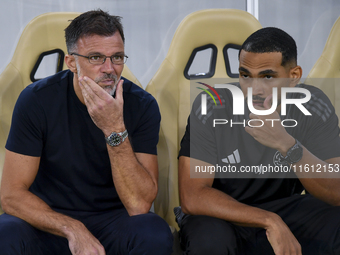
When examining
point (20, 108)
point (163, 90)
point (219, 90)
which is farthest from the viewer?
point (163, 90)

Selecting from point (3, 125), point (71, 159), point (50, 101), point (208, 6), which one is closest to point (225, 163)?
point (71, 159)

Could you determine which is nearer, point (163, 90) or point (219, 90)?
point (219, 90)

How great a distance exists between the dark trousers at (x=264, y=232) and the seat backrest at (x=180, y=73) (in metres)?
0.31

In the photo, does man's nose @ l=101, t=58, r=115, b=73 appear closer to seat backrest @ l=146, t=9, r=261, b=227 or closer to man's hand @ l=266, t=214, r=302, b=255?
seat backrest @ l=146, t=9, r=261, b=227

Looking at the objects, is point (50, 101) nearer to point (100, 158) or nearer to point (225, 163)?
point (100, 158)

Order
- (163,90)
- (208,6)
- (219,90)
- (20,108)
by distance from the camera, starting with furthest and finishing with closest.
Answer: (208,6), (163,90), (219,90), (20,108)

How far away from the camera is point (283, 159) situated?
134cm

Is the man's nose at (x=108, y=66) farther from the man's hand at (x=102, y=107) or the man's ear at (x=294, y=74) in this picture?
the man's ear at (x=294, y=74)

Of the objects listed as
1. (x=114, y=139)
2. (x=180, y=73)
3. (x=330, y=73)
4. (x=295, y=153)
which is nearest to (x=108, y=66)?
(x=114, y=139)

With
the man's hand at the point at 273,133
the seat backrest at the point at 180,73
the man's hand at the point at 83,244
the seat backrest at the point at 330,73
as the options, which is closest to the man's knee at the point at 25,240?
the man's hand at the point at 83,244

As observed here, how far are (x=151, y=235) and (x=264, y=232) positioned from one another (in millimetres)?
396

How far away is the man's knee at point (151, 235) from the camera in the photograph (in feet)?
3.55

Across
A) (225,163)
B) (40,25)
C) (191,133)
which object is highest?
(40,25)

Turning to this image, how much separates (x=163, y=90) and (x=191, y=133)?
1.17ft
